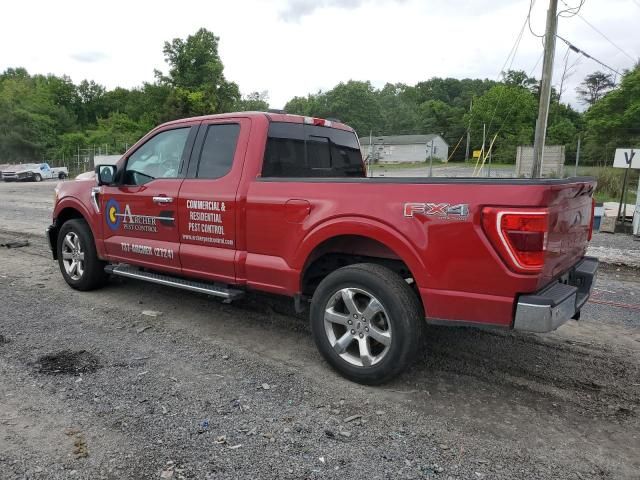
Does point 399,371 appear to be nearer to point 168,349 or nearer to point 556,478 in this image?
point 556,478

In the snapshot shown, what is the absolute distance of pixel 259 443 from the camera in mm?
2777

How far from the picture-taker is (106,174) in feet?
16.7

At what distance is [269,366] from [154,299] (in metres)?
2.35

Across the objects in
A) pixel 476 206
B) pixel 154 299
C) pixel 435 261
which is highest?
pixel 476 206

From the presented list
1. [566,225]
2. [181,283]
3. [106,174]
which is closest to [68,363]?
[181,283]

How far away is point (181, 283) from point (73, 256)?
2.00 meters

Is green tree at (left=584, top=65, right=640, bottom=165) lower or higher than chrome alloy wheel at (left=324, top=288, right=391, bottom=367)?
higher

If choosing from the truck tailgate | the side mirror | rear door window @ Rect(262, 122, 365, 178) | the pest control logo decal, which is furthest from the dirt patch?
the truck tailgate

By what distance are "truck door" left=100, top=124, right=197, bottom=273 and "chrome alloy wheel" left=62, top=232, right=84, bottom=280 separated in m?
0.62

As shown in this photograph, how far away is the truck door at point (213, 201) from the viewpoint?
4.18 m

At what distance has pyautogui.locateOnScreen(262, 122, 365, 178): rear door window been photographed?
426 cm

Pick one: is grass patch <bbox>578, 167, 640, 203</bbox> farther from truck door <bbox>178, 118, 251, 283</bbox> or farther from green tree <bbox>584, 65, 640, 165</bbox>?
green tree <bbox>584, 65, 640, 165</bbox>

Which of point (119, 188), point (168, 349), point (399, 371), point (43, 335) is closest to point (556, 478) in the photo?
point (399, 371)

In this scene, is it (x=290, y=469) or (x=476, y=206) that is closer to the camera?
(x=290, y=469)
